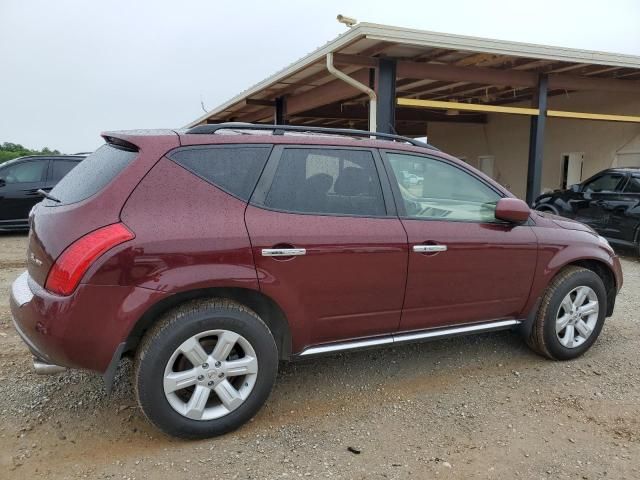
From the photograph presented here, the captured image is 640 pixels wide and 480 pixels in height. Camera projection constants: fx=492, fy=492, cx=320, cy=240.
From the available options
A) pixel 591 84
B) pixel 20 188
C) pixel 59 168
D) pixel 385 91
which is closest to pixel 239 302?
pixel 385 91

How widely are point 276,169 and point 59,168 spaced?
8714 millimetres

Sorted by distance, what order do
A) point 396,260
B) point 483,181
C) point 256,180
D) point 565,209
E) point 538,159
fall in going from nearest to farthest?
1. point 256,180
2. point 396,260
3. point 483,181
4. point 565,209
5. point 538,159

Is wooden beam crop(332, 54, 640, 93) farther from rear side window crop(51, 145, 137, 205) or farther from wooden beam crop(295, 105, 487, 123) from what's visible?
rear side window crop(51, 145, 137, 205)

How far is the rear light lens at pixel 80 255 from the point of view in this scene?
95.3 inches

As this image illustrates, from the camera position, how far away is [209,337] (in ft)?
8.93

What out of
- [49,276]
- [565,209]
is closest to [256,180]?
[49,276]

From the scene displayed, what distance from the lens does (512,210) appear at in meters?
3.42

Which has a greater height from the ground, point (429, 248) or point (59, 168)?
point (59, 168)

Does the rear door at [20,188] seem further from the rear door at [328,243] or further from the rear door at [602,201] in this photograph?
the rear door at [602,201]

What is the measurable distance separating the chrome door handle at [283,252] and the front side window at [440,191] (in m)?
0.84

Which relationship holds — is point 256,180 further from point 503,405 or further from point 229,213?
point 503,405

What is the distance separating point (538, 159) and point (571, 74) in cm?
192

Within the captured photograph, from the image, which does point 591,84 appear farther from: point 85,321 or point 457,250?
point 85,321

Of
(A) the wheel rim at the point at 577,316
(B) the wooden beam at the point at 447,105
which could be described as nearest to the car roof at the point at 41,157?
(B) the wooden beam at the point at 447,105
